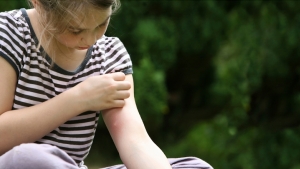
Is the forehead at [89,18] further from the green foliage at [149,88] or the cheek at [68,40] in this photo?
the green foliage at [149,88]

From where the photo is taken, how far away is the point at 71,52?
62.7 inches

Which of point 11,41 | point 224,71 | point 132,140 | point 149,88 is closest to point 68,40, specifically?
point 11,41

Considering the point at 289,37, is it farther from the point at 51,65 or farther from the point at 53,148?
the point at 53,148

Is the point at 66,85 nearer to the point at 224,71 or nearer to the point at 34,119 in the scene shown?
the point at 34,119

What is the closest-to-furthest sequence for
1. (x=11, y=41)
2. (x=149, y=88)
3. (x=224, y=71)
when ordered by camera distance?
1. (x=11, y=41)
2. (x=149, y=88)
3. (x=224, y=71)

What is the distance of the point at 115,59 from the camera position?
166 cm

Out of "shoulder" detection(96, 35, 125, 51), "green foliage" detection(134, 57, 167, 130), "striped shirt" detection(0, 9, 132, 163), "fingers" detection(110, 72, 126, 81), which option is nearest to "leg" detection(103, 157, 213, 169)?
"striped shirt" detection(0, 9, 132, 163)

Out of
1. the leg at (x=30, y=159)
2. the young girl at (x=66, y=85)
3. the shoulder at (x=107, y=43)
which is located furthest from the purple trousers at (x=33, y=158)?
the shoulder at (x=107, y=43)

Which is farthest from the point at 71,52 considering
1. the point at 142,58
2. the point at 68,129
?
the point at 142,58

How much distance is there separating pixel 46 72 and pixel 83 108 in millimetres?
163

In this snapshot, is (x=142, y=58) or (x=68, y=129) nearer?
(x=68, y=129)

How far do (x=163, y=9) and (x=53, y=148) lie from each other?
2426 millimetres

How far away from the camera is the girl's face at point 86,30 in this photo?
55.3 inches

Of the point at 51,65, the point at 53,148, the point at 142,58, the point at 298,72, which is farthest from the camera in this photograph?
the point at 298,72
